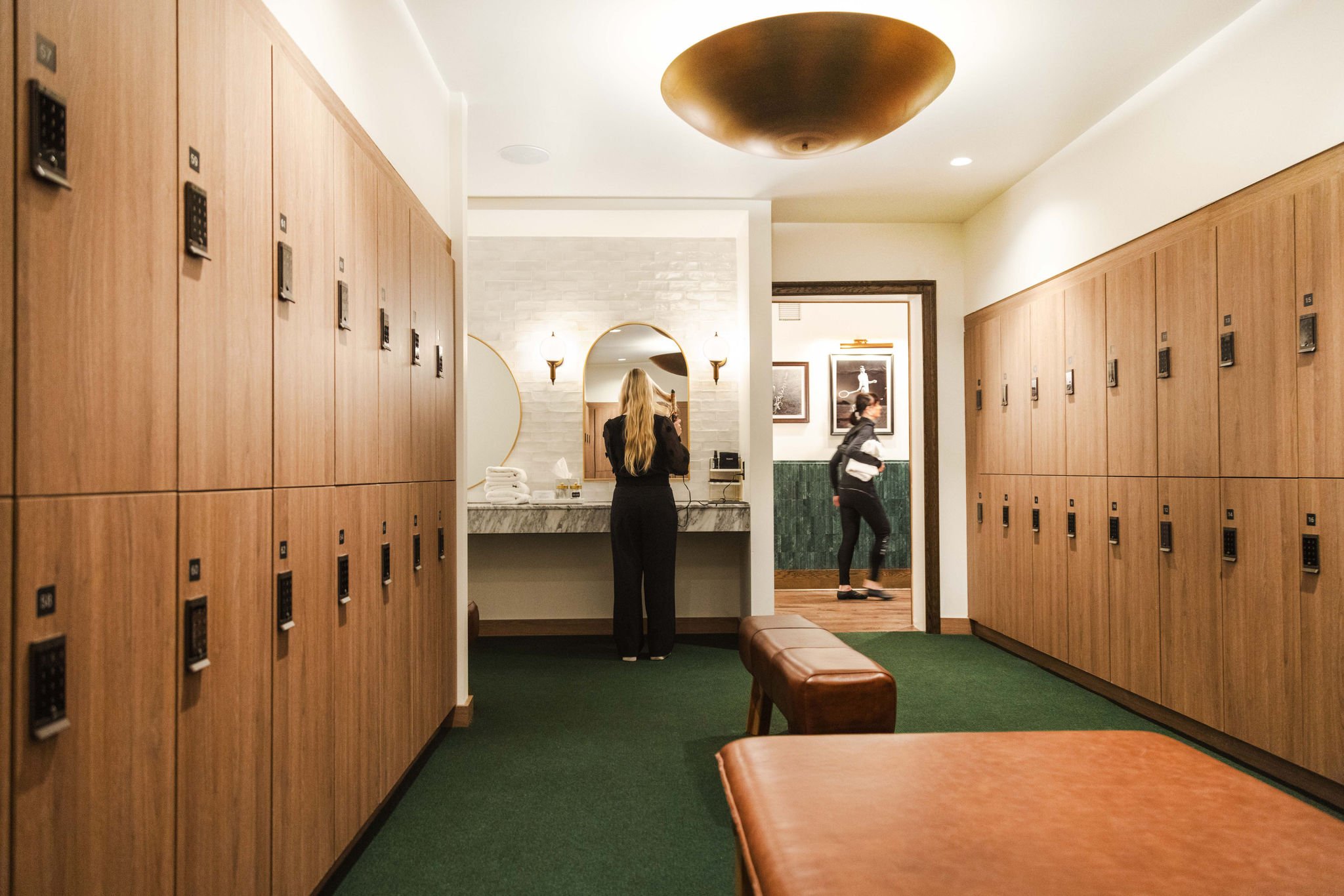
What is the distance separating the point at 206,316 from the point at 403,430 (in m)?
1.30

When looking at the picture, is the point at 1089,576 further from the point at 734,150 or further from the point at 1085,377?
the point at 734,150

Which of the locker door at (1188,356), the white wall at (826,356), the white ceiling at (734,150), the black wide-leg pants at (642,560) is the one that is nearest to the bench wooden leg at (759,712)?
the black wide-leg pants at (642,560)

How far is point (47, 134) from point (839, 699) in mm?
2398

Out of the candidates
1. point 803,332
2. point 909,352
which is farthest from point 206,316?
point 803,332

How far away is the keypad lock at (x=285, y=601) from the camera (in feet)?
5.91

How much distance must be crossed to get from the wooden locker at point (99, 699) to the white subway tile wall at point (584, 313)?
168 inches

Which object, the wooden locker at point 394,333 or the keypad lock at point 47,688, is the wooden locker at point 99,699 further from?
the wooden locker at point 394,333

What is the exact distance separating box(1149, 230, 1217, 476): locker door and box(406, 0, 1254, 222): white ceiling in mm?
886

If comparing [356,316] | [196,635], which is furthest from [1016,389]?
[196,635]

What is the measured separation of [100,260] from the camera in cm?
118

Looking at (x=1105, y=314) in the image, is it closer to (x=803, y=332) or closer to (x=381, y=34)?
(x=381, y=34)

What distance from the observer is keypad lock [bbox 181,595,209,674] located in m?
1.43

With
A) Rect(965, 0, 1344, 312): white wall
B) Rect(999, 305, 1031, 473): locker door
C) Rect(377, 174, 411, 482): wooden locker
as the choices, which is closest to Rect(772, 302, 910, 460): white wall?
Rect(999, 305, 1031, 473): locker door

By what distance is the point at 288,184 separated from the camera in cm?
185
